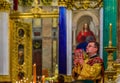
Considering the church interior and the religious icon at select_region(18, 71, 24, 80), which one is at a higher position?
the church interior

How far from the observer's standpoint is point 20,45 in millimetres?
15555

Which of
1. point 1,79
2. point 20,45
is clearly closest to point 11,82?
point 1,79

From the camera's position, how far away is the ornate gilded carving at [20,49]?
48.9 feet

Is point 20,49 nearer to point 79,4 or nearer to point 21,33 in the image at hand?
point 21,33

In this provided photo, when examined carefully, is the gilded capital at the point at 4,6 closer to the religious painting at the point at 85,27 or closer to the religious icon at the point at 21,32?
the religious icon at the point at 21,32

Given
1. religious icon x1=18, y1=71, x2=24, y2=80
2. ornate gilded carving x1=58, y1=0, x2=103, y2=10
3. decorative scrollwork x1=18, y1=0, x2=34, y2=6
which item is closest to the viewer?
ornate gilded carving x1=58, y1=0, x2=103, y2=10

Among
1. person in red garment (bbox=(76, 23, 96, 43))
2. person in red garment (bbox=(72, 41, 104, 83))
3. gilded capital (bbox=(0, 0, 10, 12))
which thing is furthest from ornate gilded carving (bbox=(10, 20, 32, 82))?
person in red garment (bbox=(72, 41, 104, 83))

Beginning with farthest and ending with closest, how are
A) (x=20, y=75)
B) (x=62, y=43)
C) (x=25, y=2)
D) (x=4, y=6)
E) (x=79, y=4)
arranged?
1. (x=25, y=2)
2. (x=20, y=75)
3. (x=4, y=6)
4. (x=79, y=4)
5. (x=62, y=43)

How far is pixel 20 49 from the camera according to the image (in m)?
15.6

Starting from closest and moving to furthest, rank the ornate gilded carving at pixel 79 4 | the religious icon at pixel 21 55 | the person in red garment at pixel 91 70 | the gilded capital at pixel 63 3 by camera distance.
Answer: the person in red garment at pixel 91 70
the ornate gilded carving at pixel 79 4
the gilded capital at pixel 63 3
the religious icon at pixel 21 55

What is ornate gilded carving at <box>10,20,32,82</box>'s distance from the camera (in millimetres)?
14898

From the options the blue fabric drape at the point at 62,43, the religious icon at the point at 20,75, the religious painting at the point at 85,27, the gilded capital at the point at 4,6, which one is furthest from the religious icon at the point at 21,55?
the religious painting at the point at 85,27

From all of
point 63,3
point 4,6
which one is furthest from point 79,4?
point 4,6

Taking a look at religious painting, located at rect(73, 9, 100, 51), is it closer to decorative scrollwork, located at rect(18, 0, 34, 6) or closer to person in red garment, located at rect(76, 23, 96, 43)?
person in red garment, located at rect(76, 23, 96, 43)
